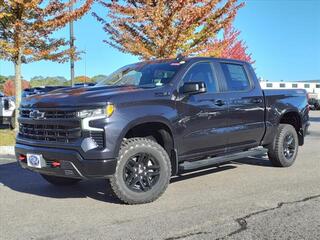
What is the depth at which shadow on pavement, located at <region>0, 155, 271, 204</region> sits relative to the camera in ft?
20.8

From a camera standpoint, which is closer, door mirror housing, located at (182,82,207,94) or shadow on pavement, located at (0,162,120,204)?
door mirror housing, located at (182,82,207,94)

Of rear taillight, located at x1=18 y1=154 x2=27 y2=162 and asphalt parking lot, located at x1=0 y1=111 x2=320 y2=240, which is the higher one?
rear taillight, located at x1=18 y1=154 x2=27 y2=162

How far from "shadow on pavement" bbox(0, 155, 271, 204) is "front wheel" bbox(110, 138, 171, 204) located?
299 mm

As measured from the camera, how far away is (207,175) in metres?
7.55

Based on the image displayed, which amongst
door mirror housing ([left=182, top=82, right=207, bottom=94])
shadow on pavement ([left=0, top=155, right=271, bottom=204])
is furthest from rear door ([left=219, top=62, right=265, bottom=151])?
shadow on pavement ([left=0, top=155, right=271, bottom=204])

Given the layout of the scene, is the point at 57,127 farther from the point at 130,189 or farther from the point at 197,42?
the point at 197,42

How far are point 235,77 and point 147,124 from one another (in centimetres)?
210

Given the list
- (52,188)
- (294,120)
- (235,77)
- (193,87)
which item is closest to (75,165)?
(52,188)

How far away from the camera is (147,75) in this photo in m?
6.63

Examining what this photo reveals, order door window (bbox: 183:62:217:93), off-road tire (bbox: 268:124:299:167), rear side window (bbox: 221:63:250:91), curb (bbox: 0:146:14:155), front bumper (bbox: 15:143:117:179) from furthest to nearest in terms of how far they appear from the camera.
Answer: curb (bbox: 0:146:14:155) → off-road tire (bbox: 268:124:299:167) → rear side window (bbox: 221:63:250:91) → door window (bbox: 183:62:217:93) → front bumper (bbox: 15:143:117:179)

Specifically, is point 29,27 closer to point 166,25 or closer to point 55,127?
point 166,25

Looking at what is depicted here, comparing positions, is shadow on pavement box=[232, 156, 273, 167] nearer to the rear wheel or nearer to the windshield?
the windshield

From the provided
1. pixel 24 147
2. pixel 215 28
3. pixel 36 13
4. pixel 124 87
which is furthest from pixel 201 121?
pixel 215 28

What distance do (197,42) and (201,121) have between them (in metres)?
9.35
